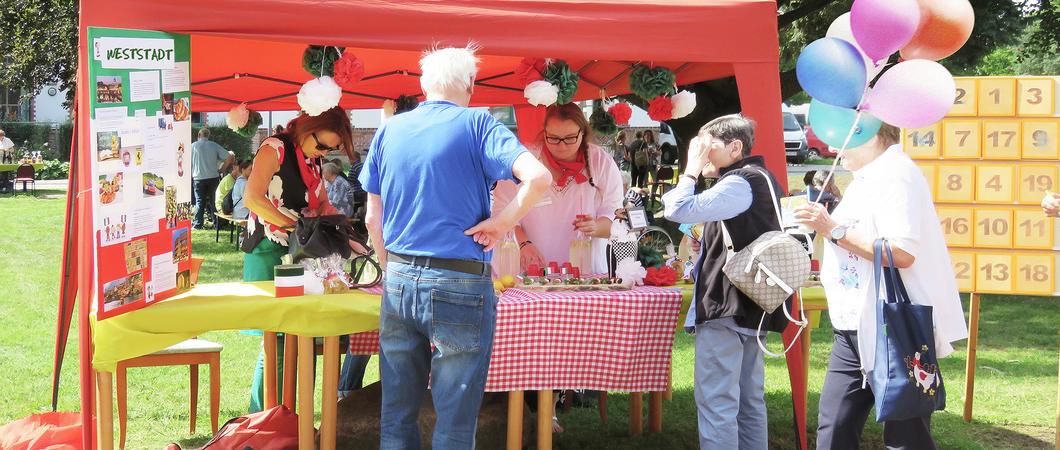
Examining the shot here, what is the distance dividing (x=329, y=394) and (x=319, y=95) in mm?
1118

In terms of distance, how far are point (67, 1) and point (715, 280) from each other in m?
11.5

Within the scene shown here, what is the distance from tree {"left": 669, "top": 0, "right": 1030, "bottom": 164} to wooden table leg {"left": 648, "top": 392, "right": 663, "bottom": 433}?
19.2ft

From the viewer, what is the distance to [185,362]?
4.40 metres

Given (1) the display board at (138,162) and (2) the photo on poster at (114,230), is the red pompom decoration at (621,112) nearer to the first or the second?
(1) the display board at (138,162)

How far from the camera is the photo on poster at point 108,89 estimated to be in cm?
324

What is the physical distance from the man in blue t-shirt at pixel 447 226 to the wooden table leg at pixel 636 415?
5.82ft

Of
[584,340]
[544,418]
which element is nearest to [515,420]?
[544,418]

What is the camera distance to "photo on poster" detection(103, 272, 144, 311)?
3.27 meters

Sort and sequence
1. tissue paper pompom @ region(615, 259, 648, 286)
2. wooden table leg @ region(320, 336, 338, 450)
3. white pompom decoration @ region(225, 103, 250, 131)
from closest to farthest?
wooden table leg @ region(320, 336, 338, 450), tissue paper pompom @ region(615, 259, 648, 286), white pompom decoration @ region(225, 103, 250, 131)

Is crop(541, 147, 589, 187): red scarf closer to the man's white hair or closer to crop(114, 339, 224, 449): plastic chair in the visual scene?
the man's white hair

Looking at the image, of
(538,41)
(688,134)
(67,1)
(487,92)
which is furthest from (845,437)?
(67,1)

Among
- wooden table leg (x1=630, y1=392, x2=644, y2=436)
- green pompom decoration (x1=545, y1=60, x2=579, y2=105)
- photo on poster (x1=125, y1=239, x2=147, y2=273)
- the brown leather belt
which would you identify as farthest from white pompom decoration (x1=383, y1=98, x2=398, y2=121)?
the brown leather belt

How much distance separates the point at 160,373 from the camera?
19.6ft

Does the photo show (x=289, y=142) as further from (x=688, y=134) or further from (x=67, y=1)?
(x=67, y=1)
